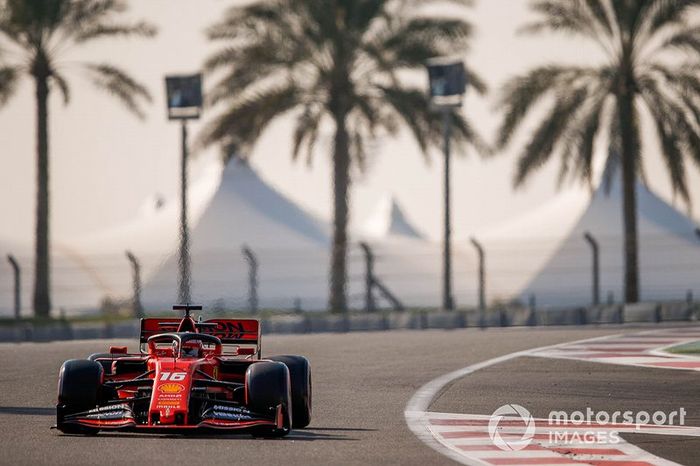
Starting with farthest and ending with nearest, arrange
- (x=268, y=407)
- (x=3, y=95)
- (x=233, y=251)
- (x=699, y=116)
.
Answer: (x=233, y=251), (x=3, y=95), (x=699, y=116), (x=268, y=407)

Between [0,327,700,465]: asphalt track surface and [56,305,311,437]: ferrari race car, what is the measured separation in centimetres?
15

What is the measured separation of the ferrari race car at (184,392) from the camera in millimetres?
12555

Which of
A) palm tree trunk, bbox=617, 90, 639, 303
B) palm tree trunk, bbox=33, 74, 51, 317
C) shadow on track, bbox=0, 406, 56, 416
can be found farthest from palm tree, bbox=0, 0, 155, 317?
shadow on track, bbox=0, 406, 56, 416

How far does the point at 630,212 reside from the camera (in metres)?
38.9

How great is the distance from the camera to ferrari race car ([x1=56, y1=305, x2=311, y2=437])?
12.6m

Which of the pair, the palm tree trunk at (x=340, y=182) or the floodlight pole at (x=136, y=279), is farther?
the palm tree trunk at (x=340, y=182)

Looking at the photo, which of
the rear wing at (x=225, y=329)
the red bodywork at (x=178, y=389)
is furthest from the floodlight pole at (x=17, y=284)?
the red bodywork at (x=178, y=389)

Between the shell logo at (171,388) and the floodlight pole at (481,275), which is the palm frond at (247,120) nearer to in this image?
the floodlight pole at (481,275)

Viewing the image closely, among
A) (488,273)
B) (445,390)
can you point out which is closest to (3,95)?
(488,273)

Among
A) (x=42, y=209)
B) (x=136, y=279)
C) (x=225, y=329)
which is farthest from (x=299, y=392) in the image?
(x=42, y=209)

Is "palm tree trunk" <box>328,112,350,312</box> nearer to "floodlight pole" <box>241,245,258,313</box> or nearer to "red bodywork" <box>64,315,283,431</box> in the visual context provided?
"floodlight pole" <box>241,245,258,313</box>

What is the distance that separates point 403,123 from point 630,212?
627 centimetres

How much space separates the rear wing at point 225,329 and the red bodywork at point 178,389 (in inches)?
A: 2.8

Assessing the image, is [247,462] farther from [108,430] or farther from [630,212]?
[630,212]
